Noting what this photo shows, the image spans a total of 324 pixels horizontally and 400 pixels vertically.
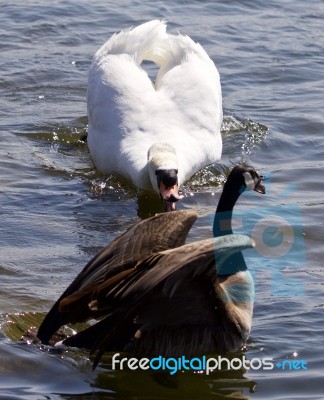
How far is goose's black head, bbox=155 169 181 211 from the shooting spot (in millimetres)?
9203

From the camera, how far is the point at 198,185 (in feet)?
34.5

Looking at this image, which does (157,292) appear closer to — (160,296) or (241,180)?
(160,296)

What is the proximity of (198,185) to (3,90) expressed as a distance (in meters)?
3.31

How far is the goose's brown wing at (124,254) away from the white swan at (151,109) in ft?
8.69

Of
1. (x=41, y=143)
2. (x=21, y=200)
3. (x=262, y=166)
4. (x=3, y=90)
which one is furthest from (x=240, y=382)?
(x=3, y=90)

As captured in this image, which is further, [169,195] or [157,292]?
[169,195]

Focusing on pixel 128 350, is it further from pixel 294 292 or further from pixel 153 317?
pixel 294 292

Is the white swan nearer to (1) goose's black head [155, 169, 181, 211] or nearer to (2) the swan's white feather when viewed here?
(2) the swan's white feather

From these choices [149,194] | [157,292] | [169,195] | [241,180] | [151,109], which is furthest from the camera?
[151,109]

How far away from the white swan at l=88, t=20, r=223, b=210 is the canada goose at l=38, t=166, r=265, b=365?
8.55 feet

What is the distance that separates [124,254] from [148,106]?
4.02 meters

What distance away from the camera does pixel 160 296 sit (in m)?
6.77

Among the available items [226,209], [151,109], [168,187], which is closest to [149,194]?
[151,109]

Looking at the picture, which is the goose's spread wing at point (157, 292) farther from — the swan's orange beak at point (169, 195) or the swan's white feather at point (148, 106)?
the swan's white feather at point (148, 106)
